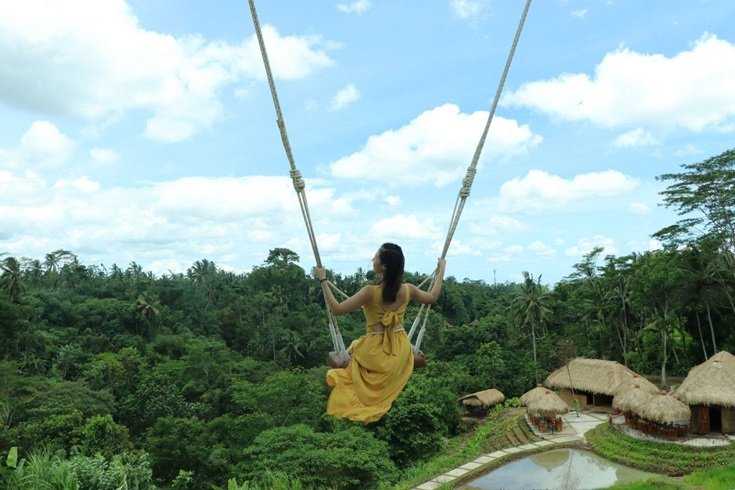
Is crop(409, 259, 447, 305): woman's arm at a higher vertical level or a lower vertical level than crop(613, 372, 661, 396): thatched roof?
higher

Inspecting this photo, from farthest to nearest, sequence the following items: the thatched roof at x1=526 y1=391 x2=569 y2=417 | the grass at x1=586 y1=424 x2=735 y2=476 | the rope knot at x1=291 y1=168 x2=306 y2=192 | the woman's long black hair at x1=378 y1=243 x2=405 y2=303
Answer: the thatched roof at x1=526 y1=391 x2=569 y2=417 < the grass at x1=586 y1=424 x2=735 y2=476 < the rope knot at x1=291 y1=168 x2=306 y2=192 < the woman's long black hair at x1=378 y1=243 x2=405 y2=303

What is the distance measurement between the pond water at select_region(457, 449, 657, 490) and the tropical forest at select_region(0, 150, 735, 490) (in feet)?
3.72

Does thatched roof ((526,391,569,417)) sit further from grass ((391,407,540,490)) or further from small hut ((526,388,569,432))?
grass ((391,407,540,490))

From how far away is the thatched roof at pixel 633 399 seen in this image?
11916 mm

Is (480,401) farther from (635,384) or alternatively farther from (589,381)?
(635,384)

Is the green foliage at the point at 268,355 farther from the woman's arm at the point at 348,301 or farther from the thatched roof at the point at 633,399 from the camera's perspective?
the woman's arm at the point at 348,301

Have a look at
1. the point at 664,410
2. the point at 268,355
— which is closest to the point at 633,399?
the point at 664,410

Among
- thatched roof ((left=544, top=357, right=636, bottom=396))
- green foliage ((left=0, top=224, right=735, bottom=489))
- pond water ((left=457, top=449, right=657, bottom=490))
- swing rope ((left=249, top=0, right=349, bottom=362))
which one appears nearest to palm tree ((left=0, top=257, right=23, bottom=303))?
green foliage ((left=0, top=224, right=735, bottom=489))

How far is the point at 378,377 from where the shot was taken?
8.37 feet

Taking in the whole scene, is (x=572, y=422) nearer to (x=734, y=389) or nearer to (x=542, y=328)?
(x=734, y=389)

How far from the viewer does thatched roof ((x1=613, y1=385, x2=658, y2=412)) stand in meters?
11.9

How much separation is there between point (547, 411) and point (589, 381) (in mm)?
3437

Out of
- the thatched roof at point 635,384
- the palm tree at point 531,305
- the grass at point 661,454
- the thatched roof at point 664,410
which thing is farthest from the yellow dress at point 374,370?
the palm tree at point 531,305

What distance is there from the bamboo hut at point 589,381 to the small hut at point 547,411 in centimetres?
257
